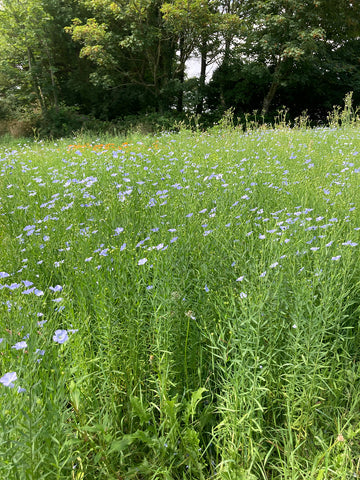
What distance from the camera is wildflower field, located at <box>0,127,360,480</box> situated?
1174 millimetres

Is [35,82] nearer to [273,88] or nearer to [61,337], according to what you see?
[273,88]

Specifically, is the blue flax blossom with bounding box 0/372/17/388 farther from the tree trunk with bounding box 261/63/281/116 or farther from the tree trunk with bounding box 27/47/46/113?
the tree trunk with bounding box 27/47/46/113

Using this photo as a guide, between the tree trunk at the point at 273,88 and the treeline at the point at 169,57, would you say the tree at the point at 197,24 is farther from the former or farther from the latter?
the tree trunk at the point at 273,88

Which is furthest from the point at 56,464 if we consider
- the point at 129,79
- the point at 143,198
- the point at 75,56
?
the point at 75,56

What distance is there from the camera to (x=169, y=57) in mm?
16969

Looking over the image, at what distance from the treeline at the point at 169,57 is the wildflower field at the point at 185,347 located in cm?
1386

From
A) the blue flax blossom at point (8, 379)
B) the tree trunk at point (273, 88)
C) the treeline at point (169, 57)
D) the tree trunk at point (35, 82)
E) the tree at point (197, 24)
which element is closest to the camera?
the blue flax blossom at point (8, 379)

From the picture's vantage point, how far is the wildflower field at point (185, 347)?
1.17m

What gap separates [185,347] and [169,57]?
1832 centimetres

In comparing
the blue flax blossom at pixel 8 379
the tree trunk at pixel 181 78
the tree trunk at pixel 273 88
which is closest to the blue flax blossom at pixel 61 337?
the blue flax blossom at pixel 8 379

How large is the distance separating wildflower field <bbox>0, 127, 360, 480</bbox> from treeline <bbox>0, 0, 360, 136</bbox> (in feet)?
45.5

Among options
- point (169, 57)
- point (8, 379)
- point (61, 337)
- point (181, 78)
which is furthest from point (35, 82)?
point (8, 379)

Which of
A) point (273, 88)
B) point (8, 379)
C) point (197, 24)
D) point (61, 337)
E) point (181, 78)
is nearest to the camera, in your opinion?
point (8, 379)

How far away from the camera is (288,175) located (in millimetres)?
3512
